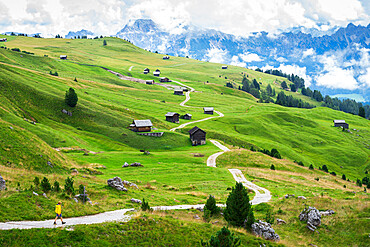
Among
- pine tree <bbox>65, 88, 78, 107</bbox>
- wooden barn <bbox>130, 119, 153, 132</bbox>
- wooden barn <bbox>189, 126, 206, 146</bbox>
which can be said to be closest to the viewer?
wooden barn <bbox>189, 126, 206, 146</bbox>

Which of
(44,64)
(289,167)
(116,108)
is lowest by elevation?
(289,167)

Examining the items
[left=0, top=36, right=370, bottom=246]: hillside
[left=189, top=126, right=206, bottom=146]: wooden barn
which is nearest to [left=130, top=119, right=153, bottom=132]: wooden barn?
[left=0, top=36, right=370, bottom=246]: hillside

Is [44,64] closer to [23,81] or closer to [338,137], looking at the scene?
[23,81]

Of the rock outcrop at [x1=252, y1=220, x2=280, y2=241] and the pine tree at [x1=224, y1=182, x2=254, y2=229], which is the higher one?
the pine tree at [x1=224, y1=182, x2=254, y2=229]

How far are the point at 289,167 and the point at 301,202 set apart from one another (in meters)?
46.3

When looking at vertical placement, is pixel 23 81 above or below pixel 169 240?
above

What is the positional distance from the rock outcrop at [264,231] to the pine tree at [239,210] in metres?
0.65

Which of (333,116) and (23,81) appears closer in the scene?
(23,81)

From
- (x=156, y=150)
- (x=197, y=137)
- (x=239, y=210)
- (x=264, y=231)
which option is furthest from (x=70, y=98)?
(x=264, y=231)

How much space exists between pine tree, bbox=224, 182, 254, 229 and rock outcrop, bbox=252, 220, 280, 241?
0.65 meters

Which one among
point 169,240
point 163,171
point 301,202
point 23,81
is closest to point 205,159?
point 163,171

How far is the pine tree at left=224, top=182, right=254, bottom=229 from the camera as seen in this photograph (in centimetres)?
2725

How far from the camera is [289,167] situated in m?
80.1

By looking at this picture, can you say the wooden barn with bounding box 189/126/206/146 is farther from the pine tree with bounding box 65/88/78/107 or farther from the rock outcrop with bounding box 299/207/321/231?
the rock outcrop with bounding box 299/207/321/231
